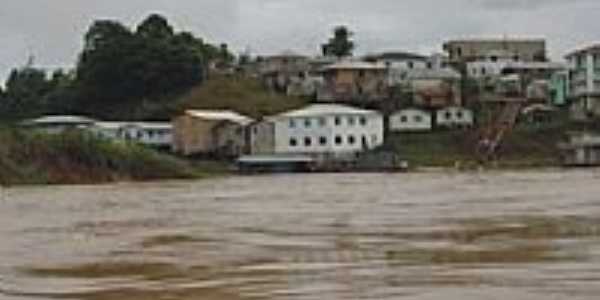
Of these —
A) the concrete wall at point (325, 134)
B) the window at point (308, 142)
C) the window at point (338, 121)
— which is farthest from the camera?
the window at point (308, 142)

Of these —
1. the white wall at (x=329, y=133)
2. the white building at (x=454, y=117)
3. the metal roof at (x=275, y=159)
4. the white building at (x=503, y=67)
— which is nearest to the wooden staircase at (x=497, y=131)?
the white building at (x=454, y=117)

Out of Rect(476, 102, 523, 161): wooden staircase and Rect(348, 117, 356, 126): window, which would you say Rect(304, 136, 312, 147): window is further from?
Rect(476, 102, 523, 161): wooden staircase

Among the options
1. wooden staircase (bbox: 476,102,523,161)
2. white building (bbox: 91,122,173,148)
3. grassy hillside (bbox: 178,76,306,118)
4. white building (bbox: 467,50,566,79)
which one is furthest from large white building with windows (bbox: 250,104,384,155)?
white building (bbox: 467,50,566,79)

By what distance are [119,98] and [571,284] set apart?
91.8 metres

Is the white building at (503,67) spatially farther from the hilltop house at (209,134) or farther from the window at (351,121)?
the hilltop house at (209,134)

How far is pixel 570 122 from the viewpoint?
92562 mm

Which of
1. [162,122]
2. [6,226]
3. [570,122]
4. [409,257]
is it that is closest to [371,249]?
[409,257]

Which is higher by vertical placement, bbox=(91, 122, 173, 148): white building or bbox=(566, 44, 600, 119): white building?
bbox=(566, 44, 600, 119): white building

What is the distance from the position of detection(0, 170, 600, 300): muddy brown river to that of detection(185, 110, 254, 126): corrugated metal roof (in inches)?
2147

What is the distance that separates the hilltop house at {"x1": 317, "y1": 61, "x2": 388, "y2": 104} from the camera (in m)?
103

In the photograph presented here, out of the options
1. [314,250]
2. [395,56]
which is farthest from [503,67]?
[314,250]

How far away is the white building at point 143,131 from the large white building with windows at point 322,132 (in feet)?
30.2

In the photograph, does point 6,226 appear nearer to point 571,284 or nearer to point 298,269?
point 298,269

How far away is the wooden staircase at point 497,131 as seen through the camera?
85.2m
